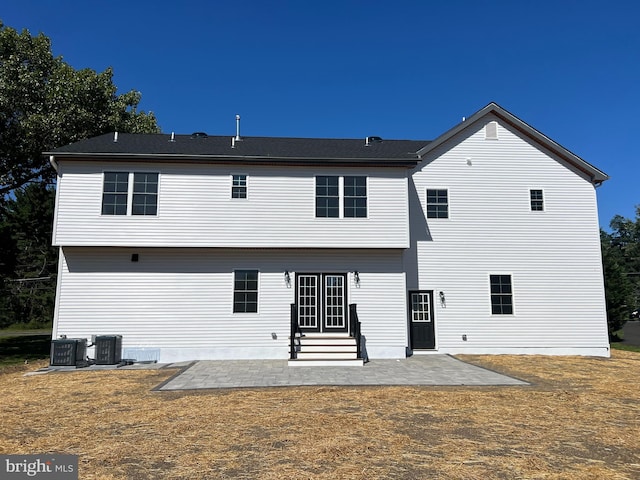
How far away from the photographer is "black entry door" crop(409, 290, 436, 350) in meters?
14.6

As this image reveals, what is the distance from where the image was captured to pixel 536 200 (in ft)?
50.5

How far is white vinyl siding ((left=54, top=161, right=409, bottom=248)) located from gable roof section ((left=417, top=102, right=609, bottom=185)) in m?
2.74

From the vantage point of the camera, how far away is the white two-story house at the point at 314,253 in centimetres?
1311

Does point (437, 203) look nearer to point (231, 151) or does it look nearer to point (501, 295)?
point (501, 295)

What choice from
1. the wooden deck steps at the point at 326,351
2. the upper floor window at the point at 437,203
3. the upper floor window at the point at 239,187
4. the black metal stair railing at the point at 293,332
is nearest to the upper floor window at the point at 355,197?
the upper floor window at the point at 437,203

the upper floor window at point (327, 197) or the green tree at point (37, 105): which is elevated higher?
the green tree at point (37, 105)

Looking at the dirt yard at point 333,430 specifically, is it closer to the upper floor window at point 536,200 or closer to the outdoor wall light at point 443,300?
the outdoor wall light at point 443,300

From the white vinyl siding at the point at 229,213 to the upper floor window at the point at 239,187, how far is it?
0.61 ft

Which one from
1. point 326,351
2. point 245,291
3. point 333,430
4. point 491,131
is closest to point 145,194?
point 245,291

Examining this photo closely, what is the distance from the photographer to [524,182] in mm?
15445

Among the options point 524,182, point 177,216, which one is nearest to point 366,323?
point 177,216

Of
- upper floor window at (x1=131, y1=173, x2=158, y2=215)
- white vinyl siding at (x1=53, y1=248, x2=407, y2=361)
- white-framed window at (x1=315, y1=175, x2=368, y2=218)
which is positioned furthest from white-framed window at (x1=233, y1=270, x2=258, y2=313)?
upper floor window at (x1=131, y1=173, x2=158, y2=215)

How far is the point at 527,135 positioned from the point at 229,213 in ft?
38.9

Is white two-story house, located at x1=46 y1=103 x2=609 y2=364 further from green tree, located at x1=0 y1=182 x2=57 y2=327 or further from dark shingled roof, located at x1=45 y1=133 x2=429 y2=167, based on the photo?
green tree, located at x1=0 y1=182 x2=57 y2=327
